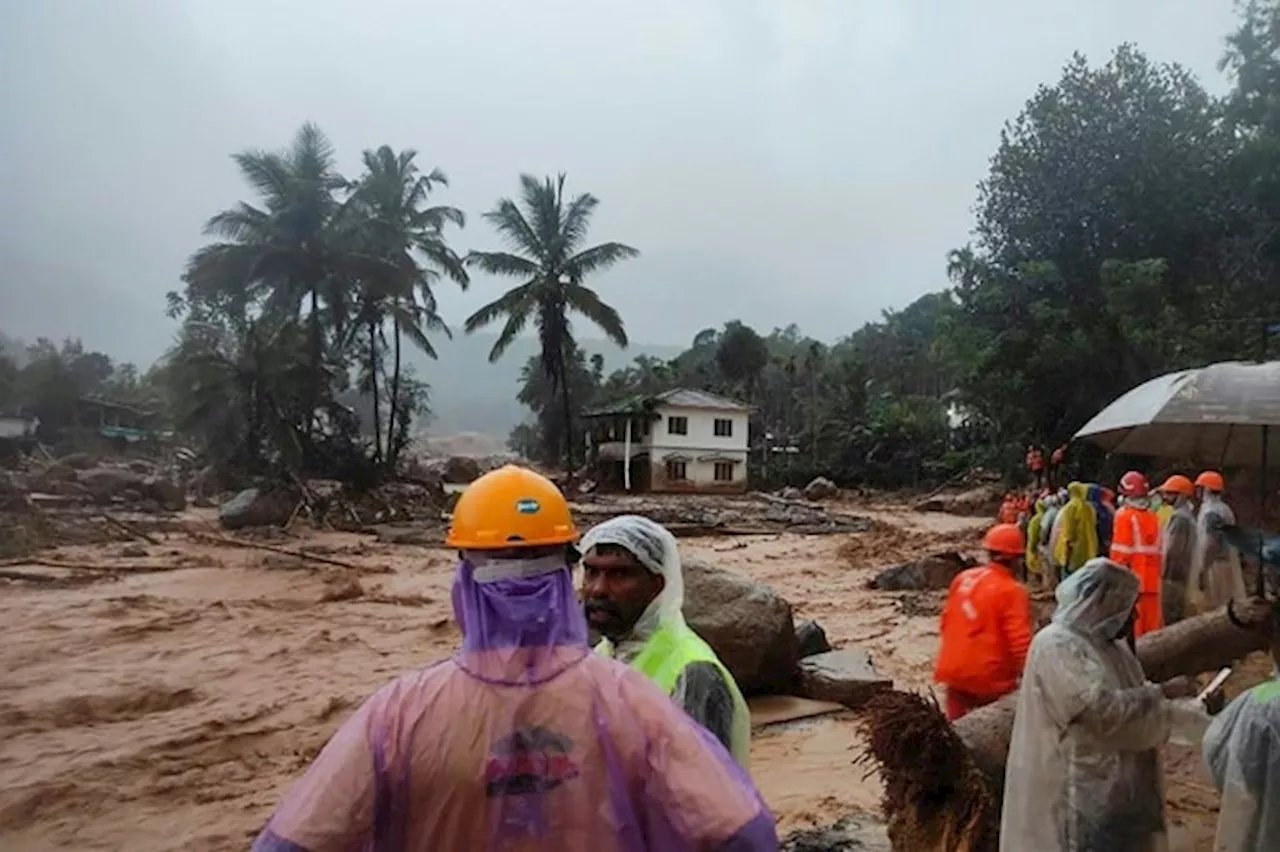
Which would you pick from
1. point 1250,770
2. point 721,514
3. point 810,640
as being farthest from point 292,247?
point 1250,770

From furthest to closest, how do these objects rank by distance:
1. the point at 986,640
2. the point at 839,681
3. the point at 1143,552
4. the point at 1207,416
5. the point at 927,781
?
the point at 1143,552
the point at 839,681
the point at 986,640
the point at 1207,416
the point at 927,781

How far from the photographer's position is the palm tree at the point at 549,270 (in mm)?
34844

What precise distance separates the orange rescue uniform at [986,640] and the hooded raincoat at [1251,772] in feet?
5.55

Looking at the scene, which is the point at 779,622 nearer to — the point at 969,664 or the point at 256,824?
the point at 969,664

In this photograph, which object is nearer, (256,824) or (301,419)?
(256,824)

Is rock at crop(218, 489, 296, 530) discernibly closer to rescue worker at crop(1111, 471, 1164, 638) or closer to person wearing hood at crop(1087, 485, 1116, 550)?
person wearing hood at crop(1087, 485, 1116, 550)

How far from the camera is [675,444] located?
1596 inches

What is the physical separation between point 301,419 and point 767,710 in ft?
83.0

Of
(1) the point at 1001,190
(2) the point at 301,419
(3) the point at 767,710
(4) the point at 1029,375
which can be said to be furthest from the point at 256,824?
(2) the point at 301,419

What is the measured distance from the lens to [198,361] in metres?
27.1

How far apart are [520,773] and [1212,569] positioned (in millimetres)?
8414

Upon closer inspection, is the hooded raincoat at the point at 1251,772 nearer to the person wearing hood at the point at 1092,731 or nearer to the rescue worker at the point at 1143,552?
the person wearing hood at the point at 1092,731

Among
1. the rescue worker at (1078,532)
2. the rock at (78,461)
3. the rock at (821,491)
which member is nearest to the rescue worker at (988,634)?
the rescue worker at (1078,532)

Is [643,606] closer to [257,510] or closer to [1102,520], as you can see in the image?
[1102,520]
